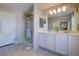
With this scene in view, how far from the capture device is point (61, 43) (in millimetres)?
2711

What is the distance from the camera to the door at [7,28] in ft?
12.9

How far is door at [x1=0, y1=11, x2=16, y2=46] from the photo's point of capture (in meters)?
3.94

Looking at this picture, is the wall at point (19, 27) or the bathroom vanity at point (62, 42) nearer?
the bathroom vanity at point (62, 42)

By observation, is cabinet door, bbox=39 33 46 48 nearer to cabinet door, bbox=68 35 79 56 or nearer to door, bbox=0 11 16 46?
cabinet door, bbox=68 35 79 56

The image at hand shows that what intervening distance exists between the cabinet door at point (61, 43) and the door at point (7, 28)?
2.83m

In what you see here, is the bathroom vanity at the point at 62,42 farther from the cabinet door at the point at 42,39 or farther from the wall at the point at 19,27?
the wall at the point at 19,27

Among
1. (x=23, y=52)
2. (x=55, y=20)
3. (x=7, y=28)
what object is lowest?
(x=23, y=52)

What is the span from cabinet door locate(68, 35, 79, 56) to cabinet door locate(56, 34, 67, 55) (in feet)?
0.49

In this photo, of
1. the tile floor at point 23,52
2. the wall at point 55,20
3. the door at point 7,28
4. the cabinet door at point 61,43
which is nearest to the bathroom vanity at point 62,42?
the cabinet door at point 61,43

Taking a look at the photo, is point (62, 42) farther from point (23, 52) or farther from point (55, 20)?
point (23, 52)

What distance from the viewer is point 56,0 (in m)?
0.87

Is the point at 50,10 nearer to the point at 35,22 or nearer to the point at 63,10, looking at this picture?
the point at 63,10

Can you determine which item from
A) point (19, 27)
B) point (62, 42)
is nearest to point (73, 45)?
point (62, 42)

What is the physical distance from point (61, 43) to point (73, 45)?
44 centimetres
